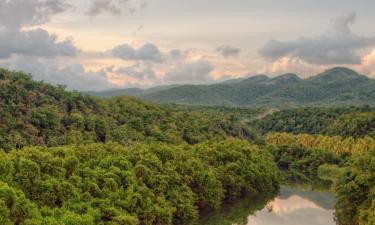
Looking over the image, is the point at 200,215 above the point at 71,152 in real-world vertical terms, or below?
below

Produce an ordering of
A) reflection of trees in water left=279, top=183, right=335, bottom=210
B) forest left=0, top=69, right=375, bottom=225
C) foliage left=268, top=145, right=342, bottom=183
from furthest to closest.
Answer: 1. foliage left=268, top=145, right=342, bottom=183
2. reflection of trees in water left=279, top=183, right=335, bottom=210
3. forest left=0, top=69, right=375, bottom=225

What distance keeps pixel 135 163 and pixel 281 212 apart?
1298 inches

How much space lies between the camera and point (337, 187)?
2729 inches

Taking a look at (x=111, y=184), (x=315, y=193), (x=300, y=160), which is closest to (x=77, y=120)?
(x=111, y=184)

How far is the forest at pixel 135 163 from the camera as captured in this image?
50500mm

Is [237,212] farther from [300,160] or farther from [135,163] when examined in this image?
[300,160]

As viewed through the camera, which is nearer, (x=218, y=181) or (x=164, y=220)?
(x=164, y=220)

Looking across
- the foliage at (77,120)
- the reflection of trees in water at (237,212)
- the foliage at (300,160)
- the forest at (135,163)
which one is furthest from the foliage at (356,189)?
the foliage at (300,160)

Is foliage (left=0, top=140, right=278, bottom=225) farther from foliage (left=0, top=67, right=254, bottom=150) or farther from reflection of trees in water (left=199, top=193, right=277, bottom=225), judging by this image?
foliage (left=0, top=67, right=254, bottom=150)

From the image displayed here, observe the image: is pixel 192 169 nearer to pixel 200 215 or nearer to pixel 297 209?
pixel 200 215

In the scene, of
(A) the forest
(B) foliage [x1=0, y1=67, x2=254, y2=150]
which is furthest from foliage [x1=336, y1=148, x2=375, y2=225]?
(B) foliage [x1=0, y1=67, x2=254, y2=150]

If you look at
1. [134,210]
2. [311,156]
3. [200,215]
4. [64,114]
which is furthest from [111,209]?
[311,156]

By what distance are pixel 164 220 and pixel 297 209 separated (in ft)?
130

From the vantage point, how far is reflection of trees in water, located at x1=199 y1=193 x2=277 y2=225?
247ft
